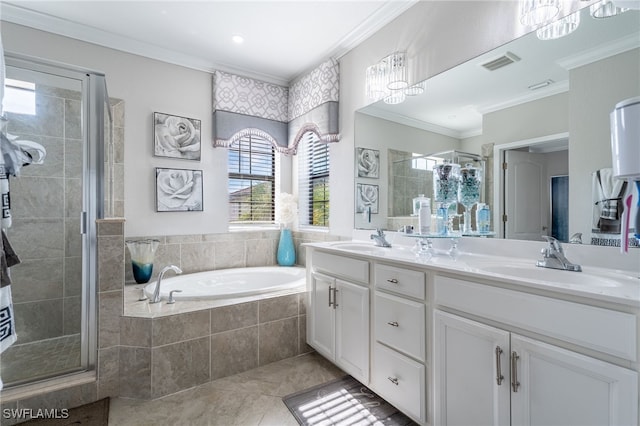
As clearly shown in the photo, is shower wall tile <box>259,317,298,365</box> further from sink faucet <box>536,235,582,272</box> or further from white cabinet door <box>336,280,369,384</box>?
sink faucet <box>536,235,582,272</box>

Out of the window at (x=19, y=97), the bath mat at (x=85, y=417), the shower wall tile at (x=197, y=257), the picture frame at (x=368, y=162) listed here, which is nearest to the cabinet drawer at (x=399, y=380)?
the picture frame at (x=368, y=162)

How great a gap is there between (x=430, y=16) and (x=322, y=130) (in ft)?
3.98

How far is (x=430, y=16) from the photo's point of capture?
1980 millimetres

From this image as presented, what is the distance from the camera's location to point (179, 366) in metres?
1.93

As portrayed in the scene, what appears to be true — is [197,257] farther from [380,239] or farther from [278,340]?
[380,239]

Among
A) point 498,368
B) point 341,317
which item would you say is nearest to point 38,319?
point 341,317

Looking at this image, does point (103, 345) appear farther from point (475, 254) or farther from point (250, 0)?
point (250, 0)

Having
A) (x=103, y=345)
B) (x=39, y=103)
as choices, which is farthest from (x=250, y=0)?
(x=103, y=345)

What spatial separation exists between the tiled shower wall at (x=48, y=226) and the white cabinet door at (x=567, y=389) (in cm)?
240

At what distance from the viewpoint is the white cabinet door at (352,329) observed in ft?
5.84

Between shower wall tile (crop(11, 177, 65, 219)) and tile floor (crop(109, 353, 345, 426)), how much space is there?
1.37 meters

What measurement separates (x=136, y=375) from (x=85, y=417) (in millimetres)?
283

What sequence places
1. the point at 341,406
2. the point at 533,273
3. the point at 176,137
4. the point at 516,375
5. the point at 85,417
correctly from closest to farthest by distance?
the point at 516,375 < the point at 533,273 < the point at 85,417 < the point at 341,406 < the point at 176,137

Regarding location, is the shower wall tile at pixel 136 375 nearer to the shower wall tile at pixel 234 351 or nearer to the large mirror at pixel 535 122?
the shower wall tile at pixel 234 351
